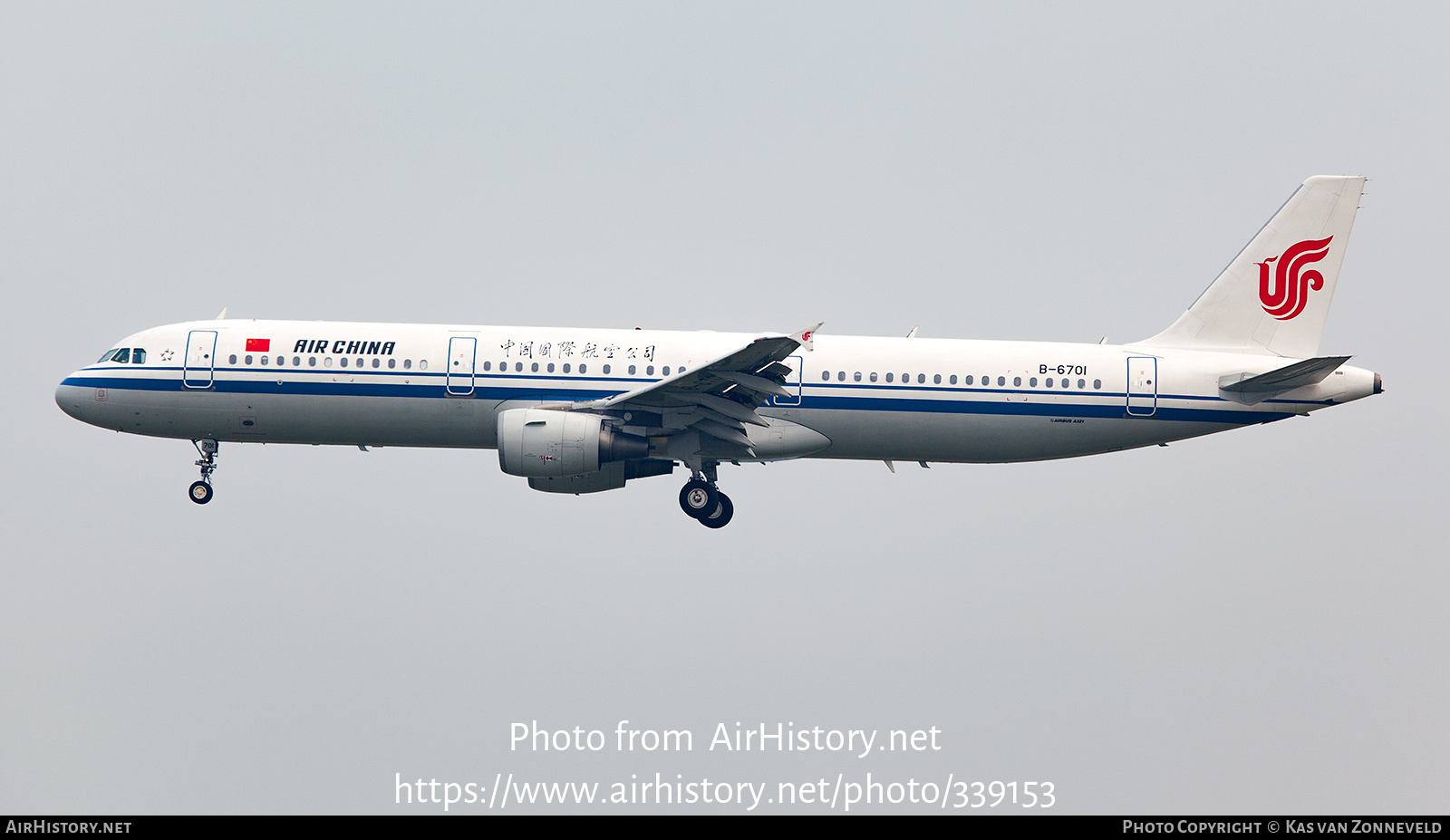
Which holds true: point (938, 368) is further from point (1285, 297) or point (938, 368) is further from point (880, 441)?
point (1285, 297)

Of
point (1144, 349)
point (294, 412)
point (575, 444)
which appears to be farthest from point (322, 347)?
point (1144, 349)

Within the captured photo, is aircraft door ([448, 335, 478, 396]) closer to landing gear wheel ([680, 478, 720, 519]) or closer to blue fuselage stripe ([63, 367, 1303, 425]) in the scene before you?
blue fuselage stripe ([63, 367, 1303, 425])

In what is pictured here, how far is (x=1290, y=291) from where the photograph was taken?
31344 mm

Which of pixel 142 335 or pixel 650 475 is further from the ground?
pixel 142 335

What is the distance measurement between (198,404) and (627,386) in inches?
395

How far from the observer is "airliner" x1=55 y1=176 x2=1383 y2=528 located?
29.2 meters

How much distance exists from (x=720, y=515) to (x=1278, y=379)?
42.8ft

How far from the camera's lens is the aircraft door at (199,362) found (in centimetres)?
2970

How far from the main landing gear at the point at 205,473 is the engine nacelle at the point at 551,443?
26.2 feet

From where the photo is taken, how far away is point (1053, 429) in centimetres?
2969

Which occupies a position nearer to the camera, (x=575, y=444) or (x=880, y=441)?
(x=575, y=444)

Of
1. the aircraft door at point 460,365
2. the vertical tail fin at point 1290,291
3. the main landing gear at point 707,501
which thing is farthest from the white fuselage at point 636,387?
the main landing gear at point 707,501

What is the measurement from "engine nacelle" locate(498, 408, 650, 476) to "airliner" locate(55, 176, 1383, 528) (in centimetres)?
38

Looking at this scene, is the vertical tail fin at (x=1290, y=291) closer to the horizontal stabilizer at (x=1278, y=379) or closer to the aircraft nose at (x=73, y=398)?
the horizontal stabilizer at (x=1278, y=379)
